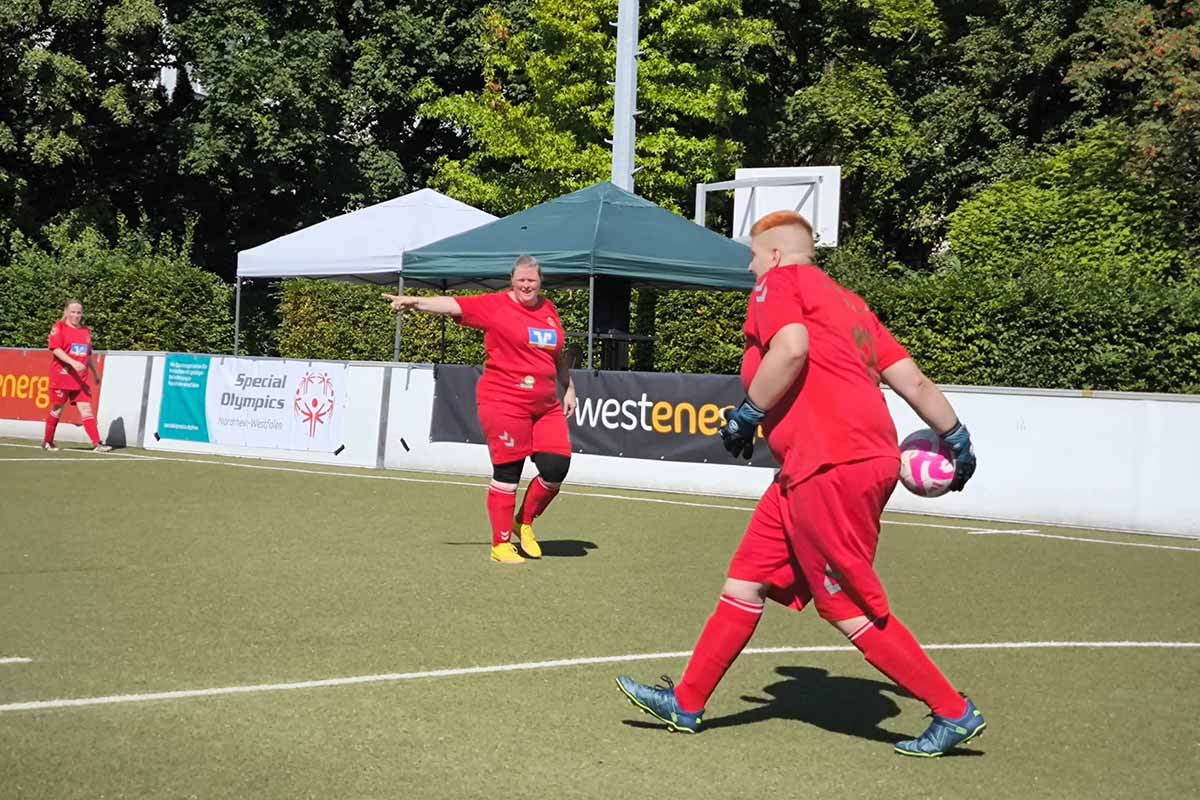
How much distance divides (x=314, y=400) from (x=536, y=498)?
8.93 m

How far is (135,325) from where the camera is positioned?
93.9ft

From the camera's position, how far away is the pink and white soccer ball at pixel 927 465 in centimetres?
572

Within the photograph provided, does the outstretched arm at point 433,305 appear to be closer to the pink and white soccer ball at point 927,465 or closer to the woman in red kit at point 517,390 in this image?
the woman in red kit at point 517,390

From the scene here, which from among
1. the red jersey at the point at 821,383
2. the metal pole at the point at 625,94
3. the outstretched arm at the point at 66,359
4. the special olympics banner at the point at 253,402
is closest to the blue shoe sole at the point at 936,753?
the red jersey at the point at 821,383

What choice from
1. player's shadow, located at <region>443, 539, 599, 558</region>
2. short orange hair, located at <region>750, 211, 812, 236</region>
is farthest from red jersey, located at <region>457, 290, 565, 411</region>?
short orange hair, located at <region>750, 211, 812, 236</region>

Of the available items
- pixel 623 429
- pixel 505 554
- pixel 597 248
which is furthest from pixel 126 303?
pixel 505 554

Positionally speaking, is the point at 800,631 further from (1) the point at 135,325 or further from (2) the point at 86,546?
(1) the point at 135,325

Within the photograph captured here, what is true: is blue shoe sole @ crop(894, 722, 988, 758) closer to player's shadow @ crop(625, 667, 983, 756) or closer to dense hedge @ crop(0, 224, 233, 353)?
player's shadow @ crop(625, 667, 983, 756)

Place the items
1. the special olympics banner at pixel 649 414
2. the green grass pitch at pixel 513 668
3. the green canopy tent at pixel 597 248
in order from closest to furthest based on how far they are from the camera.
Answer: the green grass pitch at pixel 513 668, the special olympics banner at pixel 649 414, the green canopy tent at pixel 597 248

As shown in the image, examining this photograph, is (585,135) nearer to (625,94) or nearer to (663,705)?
(625,94)

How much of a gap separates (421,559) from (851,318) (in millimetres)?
5651

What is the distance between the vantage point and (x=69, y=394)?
67.6 ft

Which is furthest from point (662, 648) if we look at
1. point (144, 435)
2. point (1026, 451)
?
point (144, 435)

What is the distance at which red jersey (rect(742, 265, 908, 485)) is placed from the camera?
546 cm
